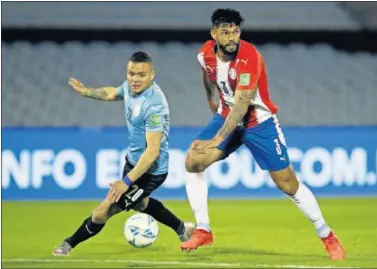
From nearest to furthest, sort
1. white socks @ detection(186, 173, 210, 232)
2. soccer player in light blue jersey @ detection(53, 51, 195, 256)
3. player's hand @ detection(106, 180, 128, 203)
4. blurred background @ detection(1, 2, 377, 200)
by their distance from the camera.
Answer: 1. player's hand @ detection(106, 180, 128, 203)
2. soccer player in light blue jersey @ detection(53, 51, 195, 256)
3. white socks @ detection(186, 173, 210, 232)
4. blurred background @ detection(1, 2, 377, 200)

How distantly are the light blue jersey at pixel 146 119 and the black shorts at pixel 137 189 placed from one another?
48mm

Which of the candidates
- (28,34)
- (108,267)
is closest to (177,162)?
(28,34)

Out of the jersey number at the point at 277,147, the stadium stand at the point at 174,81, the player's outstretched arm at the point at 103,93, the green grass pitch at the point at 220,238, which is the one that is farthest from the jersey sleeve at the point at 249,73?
the stadium stand at the point at 174,81

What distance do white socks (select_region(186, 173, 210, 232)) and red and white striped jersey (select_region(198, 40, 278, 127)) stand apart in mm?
→ 588

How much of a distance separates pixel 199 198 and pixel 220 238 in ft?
5.37

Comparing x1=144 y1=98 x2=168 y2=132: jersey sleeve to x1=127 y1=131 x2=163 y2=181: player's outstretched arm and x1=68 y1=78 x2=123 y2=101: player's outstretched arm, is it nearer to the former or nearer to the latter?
x1=127 y1=131 x2=163 y2=181: player's outstretched arm

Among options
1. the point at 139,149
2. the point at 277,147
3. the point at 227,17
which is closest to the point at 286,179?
the point at 277,147

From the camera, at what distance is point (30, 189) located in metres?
14.1

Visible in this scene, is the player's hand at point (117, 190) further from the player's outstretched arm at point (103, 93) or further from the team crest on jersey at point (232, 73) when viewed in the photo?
the team crest on jersey at point (232, 73)

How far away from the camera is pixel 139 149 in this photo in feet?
26.2

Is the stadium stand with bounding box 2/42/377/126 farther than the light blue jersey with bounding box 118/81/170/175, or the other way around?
the stadium stand with bounding box 2/42/377/126

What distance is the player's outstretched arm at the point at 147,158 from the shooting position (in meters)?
7.57

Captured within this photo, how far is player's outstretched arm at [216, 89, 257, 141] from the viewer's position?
7.59 metres

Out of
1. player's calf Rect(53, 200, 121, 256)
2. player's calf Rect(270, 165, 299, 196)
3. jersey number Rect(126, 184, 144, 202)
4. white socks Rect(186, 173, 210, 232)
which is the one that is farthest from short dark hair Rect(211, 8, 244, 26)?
player's calf Rect(53, 200, 121, 256)
